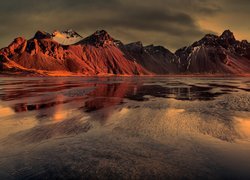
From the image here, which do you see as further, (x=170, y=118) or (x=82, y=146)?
(x=170, y=118)

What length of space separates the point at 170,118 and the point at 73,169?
36.4 ft

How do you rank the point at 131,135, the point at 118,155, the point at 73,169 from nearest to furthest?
the point at 73,169 < the point at 118,155 < the point at 131,135

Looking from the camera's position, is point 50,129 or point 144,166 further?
point 50,129

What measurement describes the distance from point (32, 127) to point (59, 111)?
19.9ft

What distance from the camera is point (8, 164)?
9.34m

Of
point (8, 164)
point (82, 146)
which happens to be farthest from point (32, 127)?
point (8, 164)

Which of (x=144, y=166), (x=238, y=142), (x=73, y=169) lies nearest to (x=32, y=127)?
(x=73, y=169)

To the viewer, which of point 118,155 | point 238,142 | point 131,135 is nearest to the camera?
point 118,155

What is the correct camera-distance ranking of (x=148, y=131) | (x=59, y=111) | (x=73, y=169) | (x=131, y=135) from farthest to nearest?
(x=59, y=111) < (x=148, y=131) < (x=131, y=135) < (x=73, y=169)

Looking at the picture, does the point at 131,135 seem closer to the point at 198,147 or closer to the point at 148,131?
the point at 148,131

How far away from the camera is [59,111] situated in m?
21.5

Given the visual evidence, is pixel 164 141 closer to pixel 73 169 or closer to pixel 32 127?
pixel 73 169

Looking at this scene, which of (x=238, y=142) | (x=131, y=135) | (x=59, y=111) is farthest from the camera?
(x=59, y=111)

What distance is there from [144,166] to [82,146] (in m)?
3.52
